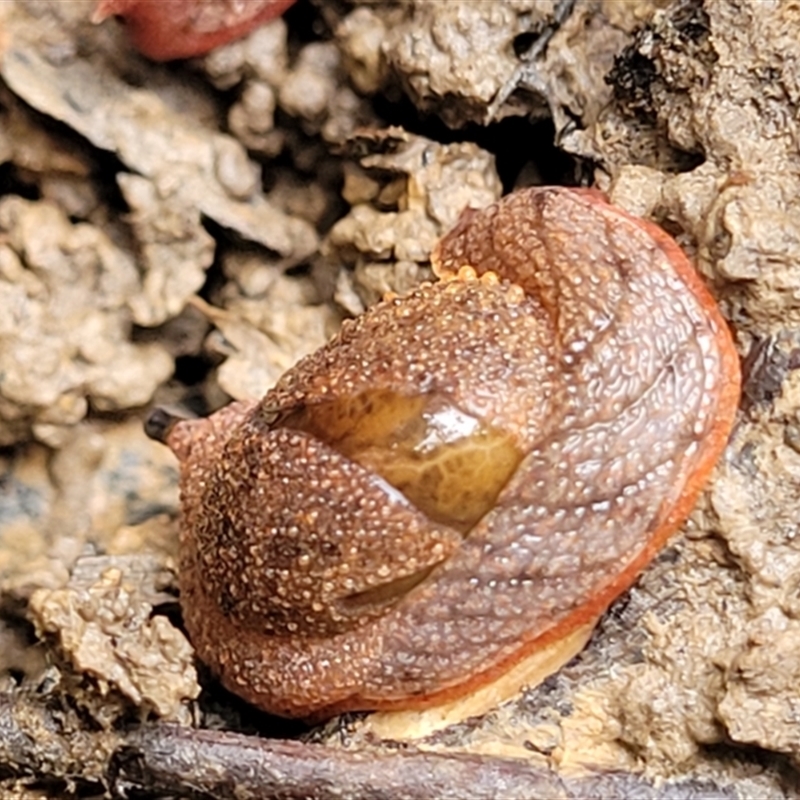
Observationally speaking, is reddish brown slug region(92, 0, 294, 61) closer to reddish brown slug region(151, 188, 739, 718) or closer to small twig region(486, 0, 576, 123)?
small twig region(486, 0, 576, 123)

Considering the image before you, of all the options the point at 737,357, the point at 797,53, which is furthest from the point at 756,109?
the point at 737,357

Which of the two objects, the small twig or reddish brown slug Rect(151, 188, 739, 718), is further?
the small twig

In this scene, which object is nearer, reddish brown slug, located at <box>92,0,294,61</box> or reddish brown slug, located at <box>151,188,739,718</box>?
reddish brown slug, located at <box>151,188,739,718</box>

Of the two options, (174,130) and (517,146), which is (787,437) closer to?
(517,146)

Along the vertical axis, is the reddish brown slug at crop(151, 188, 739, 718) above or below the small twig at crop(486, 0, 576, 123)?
below

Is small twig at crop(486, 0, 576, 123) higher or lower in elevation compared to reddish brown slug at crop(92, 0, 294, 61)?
higher

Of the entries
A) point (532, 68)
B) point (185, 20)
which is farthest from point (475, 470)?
point (185, 20)

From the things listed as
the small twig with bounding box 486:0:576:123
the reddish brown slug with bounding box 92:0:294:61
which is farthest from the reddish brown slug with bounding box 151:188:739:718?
the reddish brown slug with bounding box 92:0:294:61

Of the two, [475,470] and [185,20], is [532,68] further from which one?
[475,470]
